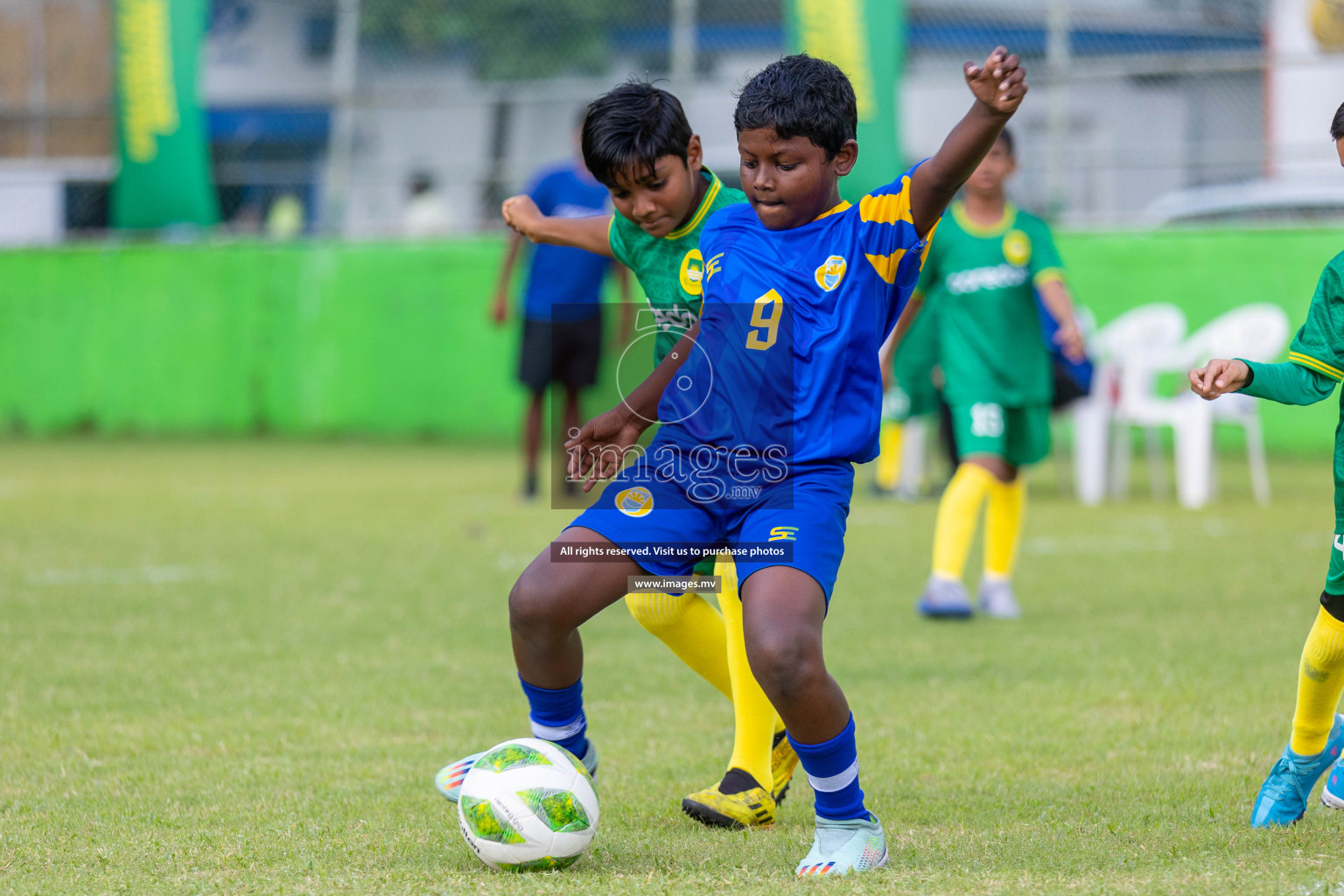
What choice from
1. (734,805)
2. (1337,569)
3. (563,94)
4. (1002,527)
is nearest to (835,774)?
(734,805)

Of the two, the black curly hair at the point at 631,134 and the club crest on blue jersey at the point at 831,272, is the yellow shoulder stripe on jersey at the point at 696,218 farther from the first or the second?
the club crest on blue jersey at the point at 831,272

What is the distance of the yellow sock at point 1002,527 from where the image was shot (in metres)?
6.16

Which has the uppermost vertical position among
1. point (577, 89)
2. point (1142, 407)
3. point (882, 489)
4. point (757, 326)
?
point (577, 89)

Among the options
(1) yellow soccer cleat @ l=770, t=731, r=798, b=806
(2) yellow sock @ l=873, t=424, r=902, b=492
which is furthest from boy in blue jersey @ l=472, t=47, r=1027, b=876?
(2) yellow sock @ l=873, t=424, r=902, b=492

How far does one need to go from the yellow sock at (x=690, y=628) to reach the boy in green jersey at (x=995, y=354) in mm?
2554

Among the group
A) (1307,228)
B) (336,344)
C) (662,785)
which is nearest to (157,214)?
(336,344)

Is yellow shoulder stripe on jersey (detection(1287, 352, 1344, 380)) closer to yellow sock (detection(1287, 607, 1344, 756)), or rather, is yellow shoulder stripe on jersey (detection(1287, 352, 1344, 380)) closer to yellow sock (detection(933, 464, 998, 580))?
yellow sock (detection(1287, 607, 1344, 756))

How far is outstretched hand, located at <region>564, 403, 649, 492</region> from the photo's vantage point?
319 centimetres

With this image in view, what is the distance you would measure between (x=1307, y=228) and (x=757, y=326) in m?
10.1

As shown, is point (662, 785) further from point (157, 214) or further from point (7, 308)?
point (7, 308)

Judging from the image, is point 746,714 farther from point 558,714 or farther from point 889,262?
point 889,262

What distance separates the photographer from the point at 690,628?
11.5 ft

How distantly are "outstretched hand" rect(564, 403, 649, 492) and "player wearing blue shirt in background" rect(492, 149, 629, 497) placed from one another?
6219mm

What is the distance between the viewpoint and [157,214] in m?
14.3
